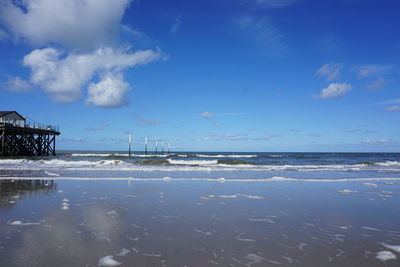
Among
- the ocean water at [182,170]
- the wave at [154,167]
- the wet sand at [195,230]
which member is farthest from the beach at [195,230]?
the wave at [154,167]

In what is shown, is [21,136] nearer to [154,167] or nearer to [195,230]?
[154,167]

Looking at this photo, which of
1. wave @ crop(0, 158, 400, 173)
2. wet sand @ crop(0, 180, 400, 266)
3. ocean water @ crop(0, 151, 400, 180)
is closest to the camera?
wet sand @ crop(0, 180, 400, 266)

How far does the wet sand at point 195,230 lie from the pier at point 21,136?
35.6m

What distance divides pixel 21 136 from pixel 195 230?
46164mm

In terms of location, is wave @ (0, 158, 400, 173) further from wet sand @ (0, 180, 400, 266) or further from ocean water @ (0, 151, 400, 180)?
wet sand @ (0, 180, 400, 266)

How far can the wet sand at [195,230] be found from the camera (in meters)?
3.91

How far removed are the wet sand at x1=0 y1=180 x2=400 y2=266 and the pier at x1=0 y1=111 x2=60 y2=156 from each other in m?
35.6

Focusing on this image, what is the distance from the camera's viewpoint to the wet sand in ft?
12.8

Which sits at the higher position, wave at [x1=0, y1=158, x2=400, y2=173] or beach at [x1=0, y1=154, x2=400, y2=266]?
wave at [x1=0, y1=158, x2=400, y2=173]

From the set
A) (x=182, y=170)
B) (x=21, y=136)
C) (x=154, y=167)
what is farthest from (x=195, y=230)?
(x=21, y=136)

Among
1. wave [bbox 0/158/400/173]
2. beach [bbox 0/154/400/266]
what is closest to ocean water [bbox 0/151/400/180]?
wave [bbox 0/158/400/173]

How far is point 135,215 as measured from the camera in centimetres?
646

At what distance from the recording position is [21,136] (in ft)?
138

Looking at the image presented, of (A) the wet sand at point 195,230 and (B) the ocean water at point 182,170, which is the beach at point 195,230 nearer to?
(A) the wet sand at point 195,230
